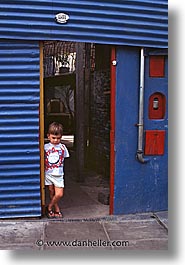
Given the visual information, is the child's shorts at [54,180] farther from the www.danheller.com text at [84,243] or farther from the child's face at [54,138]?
the www.danheller.com text at [84,243]

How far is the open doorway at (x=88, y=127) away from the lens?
6207 mm

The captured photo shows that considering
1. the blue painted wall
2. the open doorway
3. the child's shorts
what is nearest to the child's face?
the child's shorts

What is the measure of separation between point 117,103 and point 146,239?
1887mm

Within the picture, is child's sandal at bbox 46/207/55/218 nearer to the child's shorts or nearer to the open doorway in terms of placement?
the open doorway

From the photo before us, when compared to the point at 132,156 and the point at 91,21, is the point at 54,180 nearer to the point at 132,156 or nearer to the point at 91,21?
the point at 132,156

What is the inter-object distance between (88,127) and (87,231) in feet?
14.6

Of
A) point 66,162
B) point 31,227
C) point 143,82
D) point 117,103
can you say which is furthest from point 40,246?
point 66,162

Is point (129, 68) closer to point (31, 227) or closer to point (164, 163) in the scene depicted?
point (164, 163)

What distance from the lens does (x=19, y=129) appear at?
5082 millimetres

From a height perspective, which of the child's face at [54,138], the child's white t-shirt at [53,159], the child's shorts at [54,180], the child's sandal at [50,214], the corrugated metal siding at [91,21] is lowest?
the child's sandal at [50,214]

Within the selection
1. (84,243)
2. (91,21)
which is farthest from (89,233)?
(91,21)

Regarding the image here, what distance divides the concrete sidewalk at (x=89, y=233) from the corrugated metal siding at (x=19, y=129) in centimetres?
32

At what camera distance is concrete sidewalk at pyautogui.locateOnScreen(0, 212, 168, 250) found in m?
4.50

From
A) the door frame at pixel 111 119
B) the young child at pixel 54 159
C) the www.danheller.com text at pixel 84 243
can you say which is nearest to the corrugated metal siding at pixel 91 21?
the door frame at pixel 111 119
